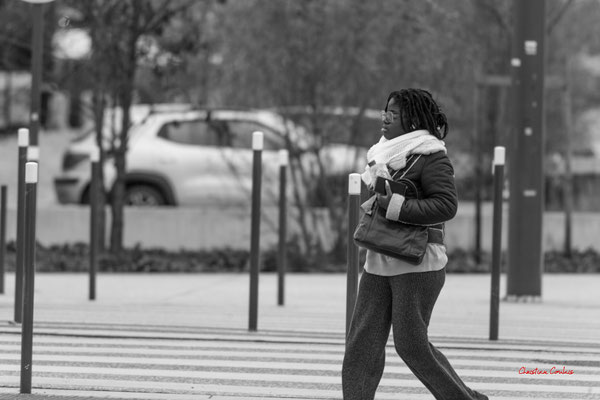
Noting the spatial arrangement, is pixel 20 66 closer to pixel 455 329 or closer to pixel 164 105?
pixel 164 105

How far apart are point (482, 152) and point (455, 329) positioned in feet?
22.7

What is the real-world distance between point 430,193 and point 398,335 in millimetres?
672

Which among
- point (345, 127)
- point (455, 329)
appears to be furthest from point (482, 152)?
point (455, 329)

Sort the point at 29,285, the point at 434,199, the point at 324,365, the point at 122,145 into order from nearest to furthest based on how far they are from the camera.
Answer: the point at 434,199 < the point at 29,285 < the point at 324,365 < the point at 122,145

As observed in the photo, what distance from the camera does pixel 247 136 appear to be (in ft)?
49.3

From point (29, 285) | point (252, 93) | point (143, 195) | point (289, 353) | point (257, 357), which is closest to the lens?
point (29, 285)

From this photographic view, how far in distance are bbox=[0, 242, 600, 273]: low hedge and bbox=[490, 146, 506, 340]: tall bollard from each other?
5.80 metres

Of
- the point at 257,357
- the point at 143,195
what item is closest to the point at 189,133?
the point at 143,195

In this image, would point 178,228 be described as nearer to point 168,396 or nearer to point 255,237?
point 255,237

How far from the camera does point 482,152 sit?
52.2 ft

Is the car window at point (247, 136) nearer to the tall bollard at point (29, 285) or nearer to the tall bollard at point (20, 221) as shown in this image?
the tall bollard at point (20, 221)

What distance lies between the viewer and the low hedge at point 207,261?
47.2 ft

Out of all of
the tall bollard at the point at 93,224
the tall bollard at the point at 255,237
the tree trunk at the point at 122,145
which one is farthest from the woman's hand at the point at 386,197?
→ the tree trunk at the point at 122,145

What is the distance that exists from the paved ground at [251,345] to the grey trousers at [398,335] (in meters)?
0.90
